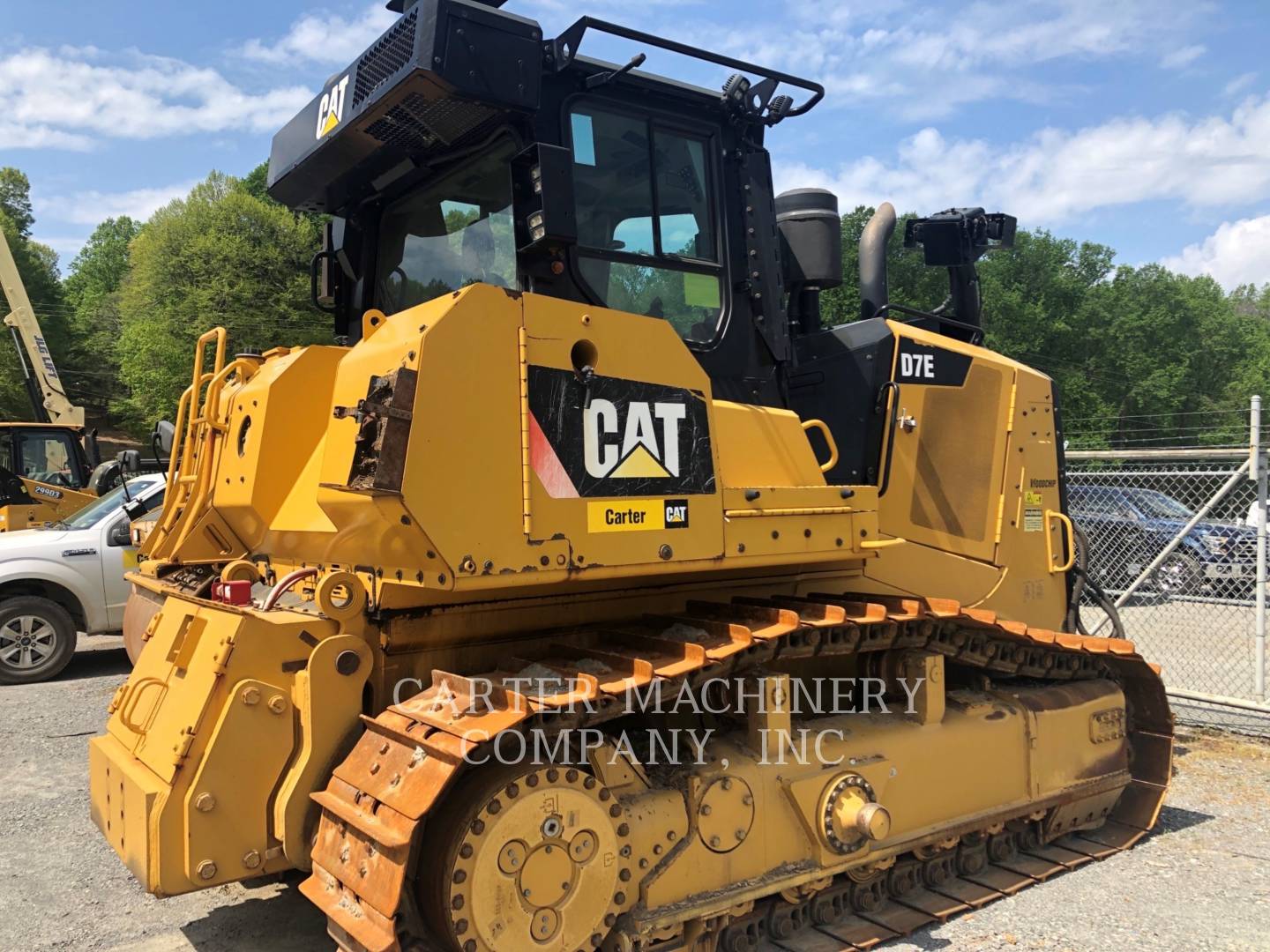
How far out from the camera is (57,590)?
364 inches

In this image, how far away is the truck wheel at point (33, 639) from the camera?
351 inches

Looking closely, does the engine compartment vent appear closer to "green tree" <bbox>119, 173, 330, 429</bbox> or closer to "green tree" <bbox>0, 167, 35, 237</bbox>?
"green tree" <bbox>119, 173, 330, 429</bbox>

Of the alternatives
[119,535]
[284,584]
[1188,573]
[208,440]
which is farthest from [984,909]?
[119,535]

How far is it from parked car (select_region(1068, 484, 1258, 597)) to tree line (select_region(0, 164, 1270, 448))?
20.4 metres

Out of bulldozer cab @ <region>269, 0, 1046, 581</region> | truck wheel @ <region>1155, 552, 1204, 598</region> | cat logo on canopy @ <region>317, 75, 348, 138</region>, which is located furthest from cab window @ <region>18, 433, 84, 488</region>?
truck wheel @ <region>1155, 552, 1204, 598</region>

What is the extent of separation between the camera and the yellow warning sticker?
3.19m

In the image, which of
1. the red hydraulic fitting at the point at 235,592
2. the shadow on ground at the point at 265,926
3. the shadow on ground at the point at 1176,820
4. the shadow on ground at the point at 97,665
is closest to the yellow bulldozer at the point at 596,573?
the red hydraulic fitting at the point at 235,592

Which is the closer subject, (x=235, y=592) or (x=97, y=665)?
(x=235, y=592)

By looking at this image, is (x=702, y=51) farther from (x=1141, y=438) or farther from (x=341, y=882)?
(x=1141, y=438)

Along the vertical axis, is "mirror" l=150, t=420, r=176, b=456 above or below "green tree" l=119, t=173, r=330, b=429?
below

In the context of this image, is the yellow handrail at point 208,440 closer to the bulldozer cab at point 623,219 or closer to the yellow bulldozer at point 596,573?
the yellow bulldozer at point 596,573

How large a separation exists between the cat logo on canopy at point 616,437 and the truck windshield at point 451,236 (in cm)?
66

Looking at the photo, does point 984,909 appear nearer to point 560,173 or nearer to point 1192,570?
point 560,173

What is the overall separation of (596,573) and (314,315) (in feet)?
109
